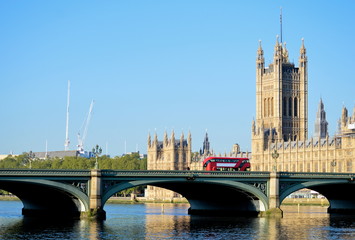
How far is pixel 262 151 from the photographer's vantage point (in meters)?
192

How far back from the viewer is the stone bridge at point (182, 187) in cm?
8481

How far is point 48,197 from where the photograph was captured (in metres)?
95.9

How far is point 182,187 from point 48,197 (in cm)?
1640

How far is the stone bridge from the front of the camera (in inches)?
3339

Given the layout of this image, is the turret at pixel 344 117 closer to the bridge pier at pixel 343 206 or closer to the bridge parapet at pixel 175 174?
the bridge pier at pixel 343 206

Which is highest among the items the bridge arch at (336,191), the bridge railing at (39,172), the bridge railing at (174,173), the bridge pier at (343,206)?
the bridge railing at (174,173)

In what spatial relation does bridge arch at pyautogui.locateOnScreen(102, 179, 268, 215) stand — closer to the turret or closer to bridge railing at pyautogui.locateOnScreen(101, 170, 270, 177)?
bridge railing at pyautogui.locateOnScreen(101, 170, 270, 177)

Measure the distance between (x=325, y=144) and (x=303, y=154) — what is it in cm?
822

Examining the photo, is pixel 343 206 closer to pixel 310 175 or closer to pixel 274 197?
pixel 310 175

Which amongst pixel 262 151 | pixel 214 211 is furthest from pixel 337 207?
pixel 262 151

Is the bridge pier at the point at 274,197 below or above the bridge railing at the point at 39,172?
below

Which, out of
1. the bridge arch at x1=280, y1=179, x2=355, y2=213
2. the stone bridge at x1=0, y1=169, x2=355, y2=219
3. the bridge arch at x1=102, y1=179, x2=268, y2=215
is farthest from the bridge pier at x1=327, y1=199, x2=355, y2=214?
the bridge arch at x1=102, y1=179, x2=268, y2=215

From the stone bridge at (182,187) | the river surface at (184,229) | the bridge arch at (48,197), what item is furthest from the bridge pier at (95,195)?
the river surface at (184,229)

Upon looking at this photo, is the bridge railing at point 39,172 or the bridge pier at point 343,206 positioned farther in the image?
the bridge pier at point 343,206
